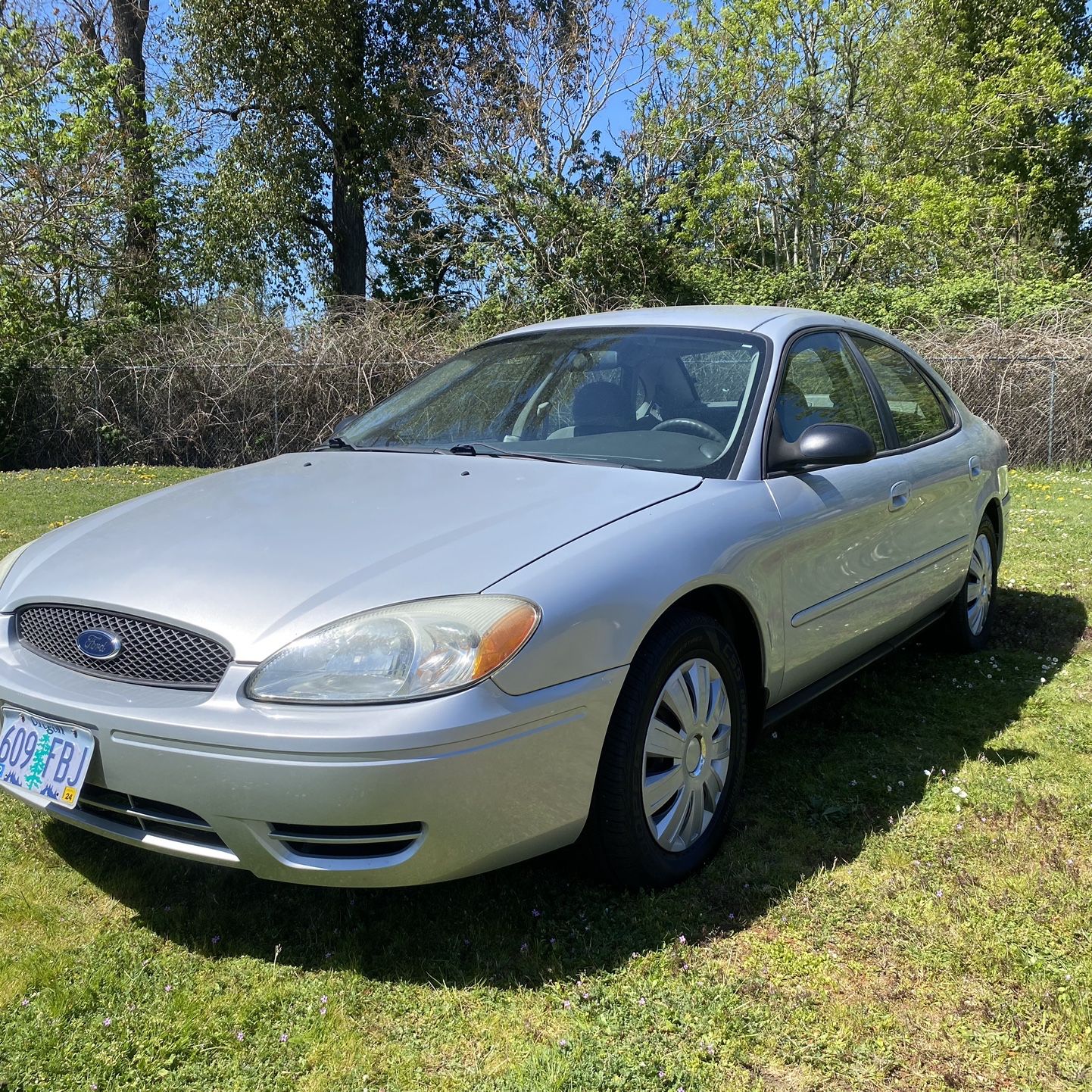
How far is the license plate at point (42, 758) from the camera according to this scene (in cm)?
229

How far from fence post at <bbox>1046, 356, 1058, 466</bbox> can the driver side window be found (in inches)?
407

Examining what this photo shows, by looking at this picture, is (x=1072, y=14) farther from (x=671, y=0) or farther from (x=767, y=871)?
(x=767, y=871)

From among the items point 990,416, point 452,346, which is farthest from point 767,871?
point 452,346

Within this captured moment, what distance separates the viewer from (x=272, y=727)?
2.10 metres

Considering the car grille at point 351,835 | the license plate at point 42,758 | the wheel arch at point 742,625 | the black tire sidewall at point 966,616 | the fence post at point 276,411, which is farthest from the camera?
the fence post at point 276,411

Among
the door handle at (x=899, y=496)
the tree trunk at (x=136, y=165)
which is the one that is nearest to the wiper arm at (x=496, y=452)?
the door handle at (x=899, y=496)

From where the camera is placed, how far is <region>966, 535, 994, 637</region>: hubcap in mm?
4715

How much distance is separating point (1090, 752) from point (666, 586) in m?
2.10

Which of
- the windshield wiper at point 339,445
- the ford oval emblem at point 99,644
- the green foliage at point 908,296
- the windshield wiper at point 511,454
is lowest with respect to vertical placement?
the green foliage at point 908,296

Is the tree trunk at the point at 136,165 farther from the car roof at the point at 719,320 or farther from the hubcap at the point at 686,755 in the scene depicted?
the hubcap at the point at 686,755

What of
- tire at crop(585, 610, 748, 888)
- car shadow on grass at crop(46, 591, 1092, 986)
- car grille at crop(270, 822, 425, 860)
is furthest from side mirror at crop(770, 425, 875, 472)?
car grille at crop(270, 822, 425, 860)

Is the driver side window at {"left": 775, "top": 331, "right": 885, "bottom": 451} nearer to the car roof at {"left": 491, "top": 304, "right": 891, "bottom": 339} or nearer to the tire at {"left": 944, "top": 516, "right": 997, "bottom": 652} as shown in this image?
the car roof at {"left": 491, "top": 304, "right": 891, "bottom": 339}

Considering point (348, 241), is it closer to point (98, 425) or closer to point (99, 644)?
point (98, 425)


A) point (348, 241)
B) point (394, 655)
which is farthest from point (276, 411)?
point (394, 655)
